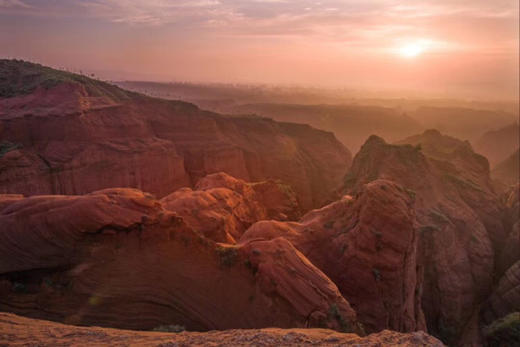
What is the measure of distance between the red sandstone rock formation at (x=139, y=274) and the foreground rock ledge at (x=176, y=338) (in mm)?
1767

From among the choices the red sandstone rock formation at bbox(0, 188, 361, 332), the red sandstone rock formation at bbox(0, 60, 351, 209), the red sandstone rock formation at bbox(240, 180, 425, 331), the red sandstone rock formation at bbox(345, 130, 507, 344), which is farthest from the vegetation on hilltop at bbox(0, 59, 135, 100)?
the red sandstone rock formation at bbox(240, 180, 425, 331)

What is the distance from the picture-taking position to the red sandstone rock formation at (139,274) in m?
8.59

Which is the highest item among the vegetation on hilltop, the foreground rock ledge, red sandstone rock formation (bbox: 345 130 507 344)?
the vegetation on hilltop

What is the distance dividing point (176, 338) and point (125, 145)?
25613 mm

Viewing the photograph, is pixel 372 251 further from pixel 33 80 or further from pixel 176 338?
pixel 33 80

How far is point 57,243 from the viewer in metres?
9.37

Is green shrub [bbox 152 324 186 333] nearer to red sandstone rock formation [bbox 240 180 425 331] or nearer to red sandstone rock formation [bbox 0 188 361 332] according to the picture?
red sandstone rock formation [bbox 0 188 361 332]

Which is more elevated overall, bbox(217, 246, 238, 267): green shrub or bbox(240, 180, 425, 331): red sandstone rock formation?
bbox(217, 246, 238, 267): green shrub

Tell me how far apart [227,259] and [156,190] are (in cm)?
2158

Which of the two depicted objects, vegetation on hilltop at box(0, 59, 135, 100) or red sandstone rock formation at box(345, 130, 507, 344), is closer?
red sandstone rock formation at box(345, 130, 507, 344)

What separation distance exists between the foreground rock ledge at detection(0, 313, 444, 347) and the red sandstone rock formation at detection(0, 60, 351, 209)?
1948cm

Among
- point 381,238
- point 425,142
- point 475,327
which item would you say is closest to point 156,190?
point 381,238

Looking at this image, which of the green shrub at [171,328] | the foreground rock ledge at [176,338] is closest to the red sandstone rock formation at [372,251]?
the green shrub at [171,328]

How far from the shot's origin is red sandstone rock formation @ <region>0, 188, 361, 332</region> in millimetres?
8594
